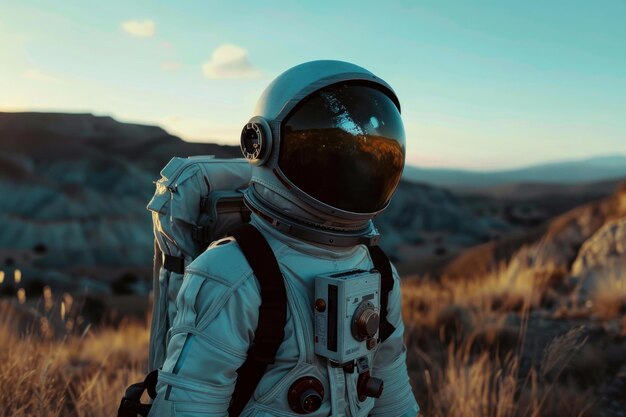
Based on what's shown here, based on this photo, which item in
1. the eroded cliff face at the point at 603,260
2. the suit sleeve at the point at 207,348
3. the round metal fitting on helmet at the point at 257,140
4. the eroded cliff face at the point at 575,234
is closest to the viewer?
the suit sleeve at the point at 207,348

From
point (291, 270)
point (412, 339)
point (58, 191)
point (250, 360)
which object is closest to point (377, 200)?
point (291, 270)

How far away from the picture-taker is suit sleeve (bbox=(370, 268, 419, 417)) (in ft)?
7.54

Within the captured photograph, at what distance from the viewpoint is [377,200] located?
201 centimetres

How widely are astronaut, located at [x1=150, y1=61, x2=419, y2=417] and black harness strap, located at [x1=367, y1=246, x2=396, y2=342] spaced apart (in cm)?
19

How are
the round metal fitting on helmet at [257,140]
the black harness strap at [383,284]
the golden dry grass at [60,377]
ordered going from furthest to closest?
the golden dry grass at [60,377]
the black harness strap at [383,284]
the round metal fitting on helmet at [257,140]

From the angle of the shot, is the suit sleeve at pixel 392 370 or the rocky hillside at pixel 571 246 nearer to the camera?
the suit sleeve at pixel 392 370

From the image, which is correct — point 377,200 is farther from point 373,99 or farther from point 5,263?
point 5,263

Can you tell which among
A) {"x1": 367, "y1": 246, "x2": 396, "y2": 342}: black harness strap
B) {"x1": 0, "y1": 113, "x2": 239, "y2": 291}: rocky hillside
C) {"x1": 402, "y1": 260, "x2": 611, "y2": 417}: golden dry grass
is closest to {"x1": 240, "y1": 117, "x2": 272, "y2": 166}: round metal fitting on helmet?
{"x1": 367, "y1": 246, "x2": 396, "y2": 342}: black harness strap

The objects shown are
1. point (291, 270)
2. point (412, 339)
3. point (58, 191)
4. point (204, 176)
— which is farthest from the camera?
point (58, 191)

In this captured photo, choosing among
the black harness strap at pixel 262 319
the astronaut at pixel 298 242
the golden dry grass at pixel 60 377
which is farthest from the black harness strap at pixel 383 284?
the golden dry grass at pixel 60 377

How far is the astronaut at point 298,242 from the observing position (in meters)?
1.74

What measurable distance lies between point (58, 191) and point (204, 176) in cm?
4973

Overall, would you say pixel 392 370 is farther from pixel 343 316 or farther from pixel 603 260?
pixel 603 260

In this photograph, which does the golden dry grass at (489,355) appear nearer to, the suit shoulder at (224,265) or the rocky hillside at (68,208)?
the suit shoulder at (224,265)
